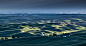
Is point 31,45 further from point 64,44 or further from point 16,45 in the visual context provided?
point 64,44

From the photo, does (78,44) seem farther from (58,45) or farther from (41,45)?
(41,45)

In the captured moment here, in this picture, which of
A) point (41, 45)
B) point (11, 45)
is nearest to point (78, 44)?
point (41, 45)

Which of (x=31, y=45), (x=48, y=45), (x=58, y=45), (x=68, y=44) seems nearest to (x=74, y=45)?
(x=68, y=44)

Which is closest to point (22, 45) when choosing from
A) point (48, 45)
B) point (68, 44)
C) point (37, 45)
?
point (37, 45)

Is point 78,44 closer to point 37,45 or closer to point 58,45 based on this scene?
point 58,45

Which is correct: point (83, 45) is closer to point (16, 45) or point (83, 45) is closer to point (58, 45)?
point (58, 45)

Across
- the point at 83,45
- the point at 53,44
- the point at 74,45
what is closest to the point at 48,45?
the point at 53,44
